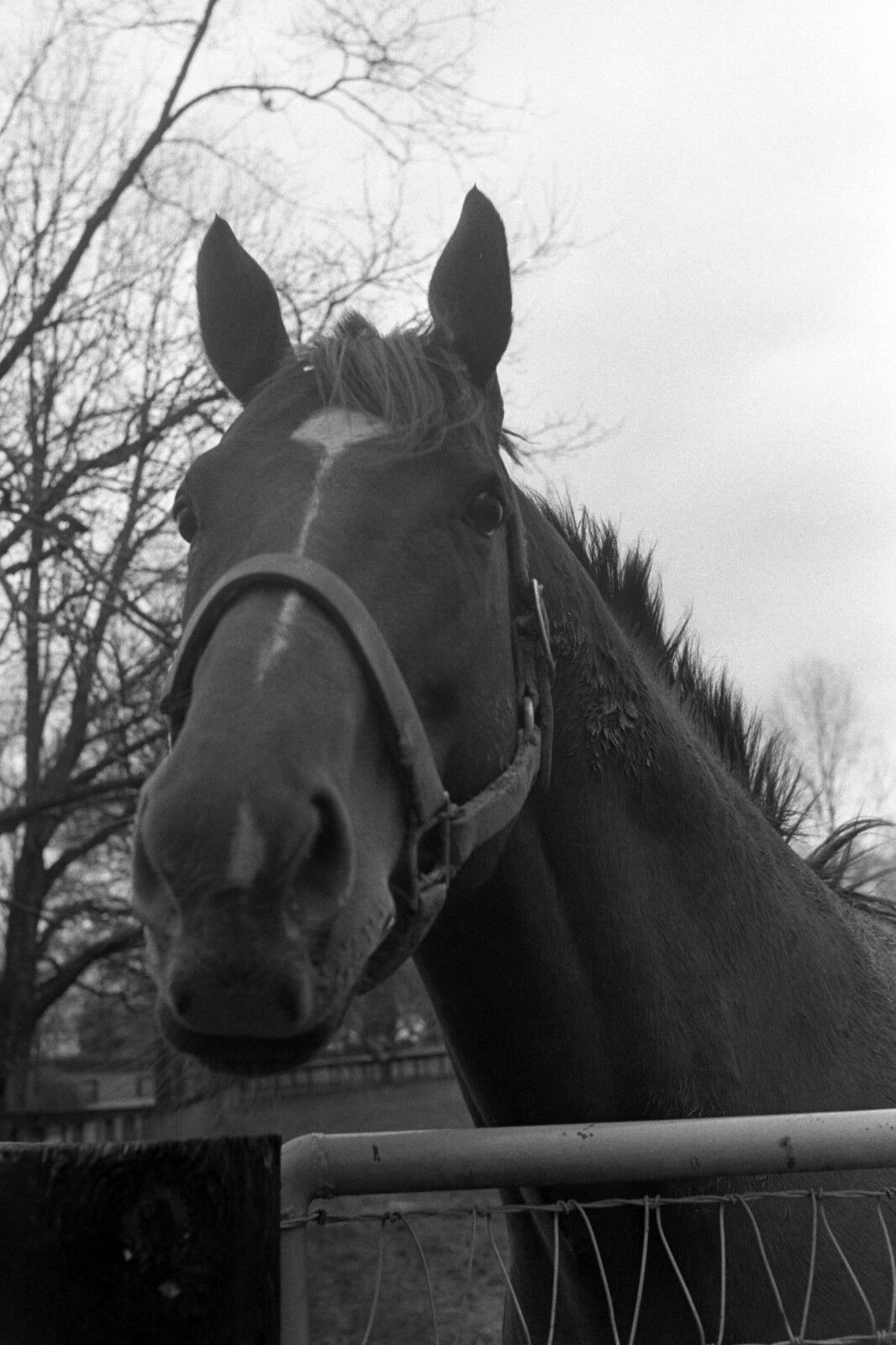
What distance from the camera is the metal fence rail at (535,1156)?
5.29 ft

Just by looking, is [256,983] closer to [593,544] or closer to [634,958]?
[634,958]

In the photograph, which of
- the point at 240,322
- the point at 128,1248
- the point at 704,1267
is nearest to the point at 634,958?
the point at 704,1267

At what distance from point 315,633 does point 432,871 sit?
393 mm

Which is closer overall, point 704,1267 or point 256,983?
point 256,983

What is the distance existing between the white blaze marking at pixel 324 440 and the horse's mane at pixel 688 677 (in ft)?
2.64

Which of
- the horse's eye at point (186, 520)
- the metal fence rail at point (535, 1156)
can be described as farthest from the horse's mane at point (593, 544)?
the metal fence rail at point (535, 1156)

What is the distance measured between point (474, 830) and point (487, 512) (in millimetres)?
559

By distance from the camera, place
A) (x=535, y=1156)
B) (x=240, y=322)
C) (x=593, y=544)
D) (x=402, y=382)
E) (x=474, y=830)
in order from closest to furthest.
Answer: (x=535, y=1156)
(x=474, y=830)
(x=402, y=382)
(x=240, y=322)
(x=593, y=544)

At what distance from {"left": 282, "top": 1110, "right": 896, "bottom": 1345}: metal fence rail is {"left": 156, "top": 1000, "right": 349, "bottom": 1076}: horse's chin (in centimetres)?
21

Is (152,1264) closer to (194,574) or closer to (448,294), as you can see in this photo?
(194,574)

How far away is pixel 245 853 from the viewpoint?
1.38 meters

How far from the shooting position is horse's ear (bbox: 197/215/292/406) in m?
2.44

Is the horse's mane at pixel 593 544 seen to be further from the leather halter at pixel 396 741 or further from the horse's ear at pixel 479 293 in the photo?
the leather halter at pixel 396 741

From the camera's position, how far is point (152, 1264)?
1.20m
